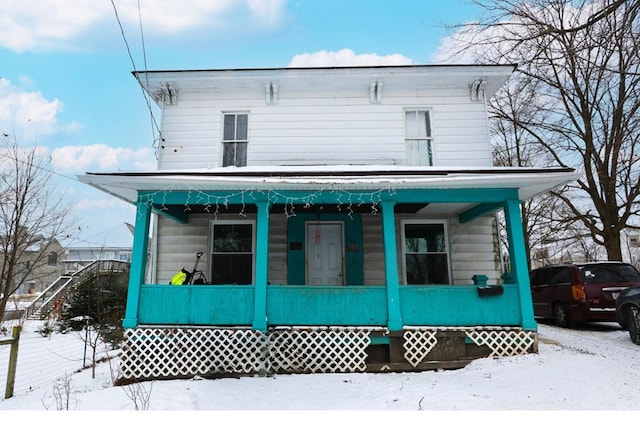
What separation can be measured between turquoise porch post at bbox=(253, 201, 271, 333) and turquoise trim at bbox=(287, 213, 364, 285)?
1817 mm

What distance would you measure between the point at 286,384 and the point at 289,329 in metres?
0.98

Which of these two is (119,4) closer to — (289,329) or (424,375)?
(289,329)

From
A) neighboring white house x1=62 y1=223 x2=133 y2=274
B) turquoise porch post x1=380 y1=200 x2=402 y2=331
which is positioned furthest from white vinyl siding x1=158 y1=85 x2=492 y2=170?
neighboring white house x1=62 y1=223 x2=133 y2=274

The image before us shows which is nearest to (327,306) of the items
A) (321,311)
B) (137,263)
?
(321,311)

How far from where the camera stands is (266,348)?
6.45 meters

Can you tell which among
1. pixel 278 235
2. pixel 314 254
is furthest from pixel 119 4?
pixel 314 254

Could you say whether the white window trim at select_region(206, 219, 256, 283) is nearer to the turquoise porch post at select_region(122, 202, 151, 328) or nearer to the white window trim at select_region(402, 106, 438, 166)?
the turquoise porch post at select_region(122, 202, 151, 328)

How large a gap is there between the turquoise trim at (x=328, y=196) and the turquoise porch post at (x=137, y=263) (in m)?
0.29

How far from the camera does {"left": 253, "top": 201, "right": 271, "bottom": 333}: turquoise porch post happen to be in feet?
21.4

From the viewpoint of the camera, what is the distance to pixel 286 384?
580 centimetres

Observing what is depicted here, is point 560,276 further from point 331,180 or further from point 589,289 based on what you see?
point 331,180

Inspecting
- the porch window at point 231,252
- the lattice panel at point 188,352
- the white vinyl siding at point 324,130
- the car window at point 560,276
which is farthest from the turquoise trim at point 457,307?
the car window at point 560,276

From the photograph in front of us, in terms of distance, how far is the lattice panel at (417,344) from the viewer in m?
6.49

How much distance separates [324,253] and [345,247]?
0.54 metres
